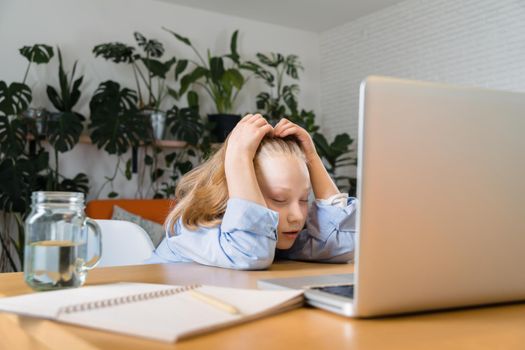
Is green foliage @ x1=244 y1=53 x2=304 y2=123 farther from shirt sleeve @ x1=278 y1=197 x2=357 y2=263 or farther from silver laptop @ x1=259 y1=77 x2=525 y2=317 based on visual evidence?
silver laptop @ x1=259 y1=77 x2=525 y2=317

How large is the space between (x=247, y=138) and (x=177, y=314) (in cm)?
60

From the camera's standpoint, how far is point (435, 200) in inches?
23.1

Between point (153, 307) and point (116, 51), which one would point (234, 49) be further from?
point (153, 307)

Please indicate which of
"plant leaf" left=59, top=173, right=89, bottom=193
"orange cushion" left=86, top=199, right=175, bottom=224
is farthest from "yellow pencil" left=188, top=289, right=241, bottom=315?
"plant leaf" left=59, top=173, right=89, bottom=193

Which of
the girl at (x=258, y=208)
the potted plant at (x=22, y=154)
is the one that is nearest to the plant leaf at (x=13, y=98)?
the potted plant at (x=22, y=154)

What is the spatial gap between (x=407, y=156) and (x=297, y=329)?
0.65 ft

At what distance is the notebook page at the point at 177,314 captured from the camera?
0.50 meters

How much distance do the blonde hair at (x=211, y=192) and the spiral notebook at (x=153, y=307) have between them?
0.45m

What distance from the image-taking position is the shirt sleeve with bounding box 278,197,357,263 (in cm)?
125

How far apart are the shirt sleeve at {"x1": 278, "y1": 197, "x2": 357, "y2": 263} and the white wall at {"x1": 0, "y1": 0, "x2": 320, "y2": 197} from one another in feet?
10.8

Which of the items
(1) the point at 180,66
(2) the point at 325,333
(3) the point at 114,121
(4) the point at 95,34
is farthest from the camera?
(1) the point at 180,66

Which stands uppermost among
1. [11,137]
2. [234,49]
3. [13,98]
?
[234,49]

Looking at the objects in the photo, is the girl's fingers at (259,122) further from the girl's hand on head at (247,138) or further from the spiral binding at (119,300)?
the spiral binding at (119,300)

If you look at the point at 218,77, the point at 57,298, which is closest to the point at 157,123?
the point at 218,77
